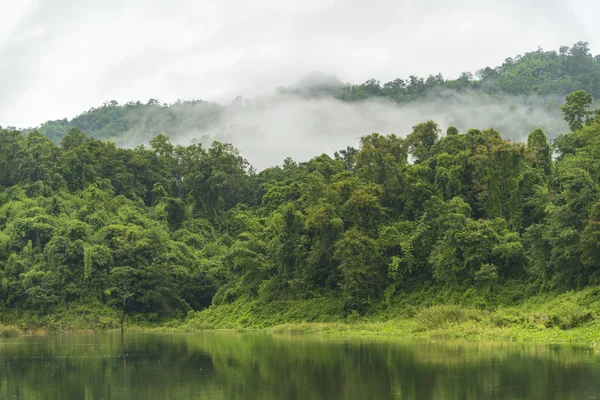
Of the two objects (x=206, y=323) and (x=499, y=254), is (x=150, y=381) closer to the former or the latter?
(x=499, y=254)

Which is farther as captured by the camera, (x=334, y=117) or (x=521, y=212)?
(x=334, y=117)

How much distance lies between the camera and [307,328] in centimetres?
4712

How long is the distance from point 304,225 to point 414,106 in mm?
58846

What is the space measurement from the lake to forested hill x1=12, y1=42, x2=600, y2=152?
219ft

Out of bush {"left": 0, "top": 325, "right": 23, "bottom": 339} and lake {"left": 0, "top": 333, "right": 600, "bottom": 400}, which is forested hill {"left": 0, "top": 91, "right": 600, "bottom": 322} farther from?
lake {"left": 0, "top": 333, "right": 600, "bottom": 400}

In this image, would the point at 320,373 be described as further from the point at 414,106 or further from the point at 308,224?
the point at 414,106

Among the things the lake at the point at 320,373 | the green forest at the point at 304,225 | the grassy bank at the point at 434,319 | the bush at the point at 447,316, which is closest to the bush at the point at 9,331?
the green forest at the point at 304,225

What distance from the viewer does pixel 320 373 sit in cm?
2100

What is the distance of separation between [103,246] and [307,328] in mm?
21509

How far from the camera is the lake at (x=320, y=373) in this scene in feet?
54.1

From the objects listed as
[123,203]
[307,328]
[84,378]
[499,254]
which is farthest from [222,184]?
[84,378]

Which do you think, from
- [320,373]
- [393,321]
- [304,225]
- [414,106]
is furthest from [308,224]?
[414,106]

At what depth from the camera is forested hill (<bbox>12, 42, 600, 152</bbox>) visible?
10519cm

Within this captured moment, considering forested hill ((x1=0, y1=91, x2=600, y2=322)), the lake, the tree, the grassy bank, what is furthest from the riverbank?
the tree
